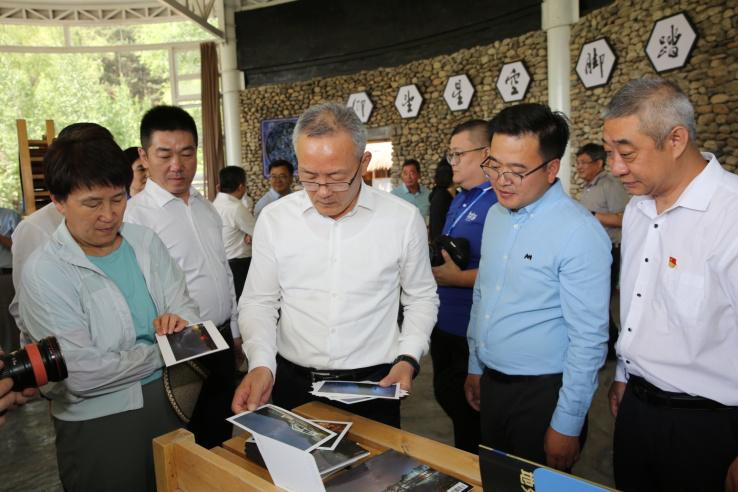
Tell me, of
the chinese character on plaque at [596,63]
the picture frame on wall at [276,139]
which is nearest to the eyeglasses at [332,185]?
→ the chinese character on plaque at [596,63]

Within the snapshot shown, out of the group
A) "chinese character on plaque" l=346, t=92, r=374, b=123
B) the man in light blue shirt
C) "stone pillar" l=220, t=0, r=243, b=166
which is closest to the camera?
the man in light blue shirt

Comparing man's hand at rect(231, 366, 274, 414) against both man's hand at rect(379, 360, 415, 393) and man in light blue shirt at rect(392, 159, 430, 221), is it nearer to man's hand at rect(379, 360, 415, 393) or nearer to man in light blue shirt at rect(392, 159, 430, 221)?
man's hand at rect(379, 360, 415, 393)

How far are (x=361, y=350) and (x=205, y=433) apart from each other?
1.19 m

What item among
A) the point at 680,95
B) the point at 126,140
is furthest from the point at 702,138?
the point at 126,140

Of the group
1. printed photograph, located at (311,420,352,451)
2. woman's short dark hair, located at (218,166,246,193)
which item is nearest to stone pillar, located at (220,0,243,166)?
woman's short dark hair, located at (218,166,246,193)

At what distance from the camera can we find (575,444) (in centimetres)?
168

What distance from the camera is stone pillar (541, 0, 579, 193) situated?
22.7 ft

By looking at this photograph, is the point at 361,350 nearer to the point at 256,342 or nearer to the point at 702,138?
the point at 256,342

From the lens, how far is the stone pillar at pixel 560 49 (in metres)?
6.92

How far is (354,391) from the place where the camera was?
1418 mm

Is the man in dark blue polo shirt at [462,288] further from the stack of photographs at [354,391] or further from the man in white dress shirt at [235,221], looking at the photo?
the man in white dress shirt at [235,221]

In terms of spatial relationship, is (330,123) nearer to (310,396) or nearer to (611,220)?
(310,396)

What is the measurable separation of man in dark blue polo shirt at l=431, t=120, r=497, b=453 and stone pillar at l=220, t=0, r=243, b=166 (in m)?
9.78

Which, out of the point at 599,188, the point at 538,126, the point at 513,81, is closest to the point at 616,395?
the point at 538,126
